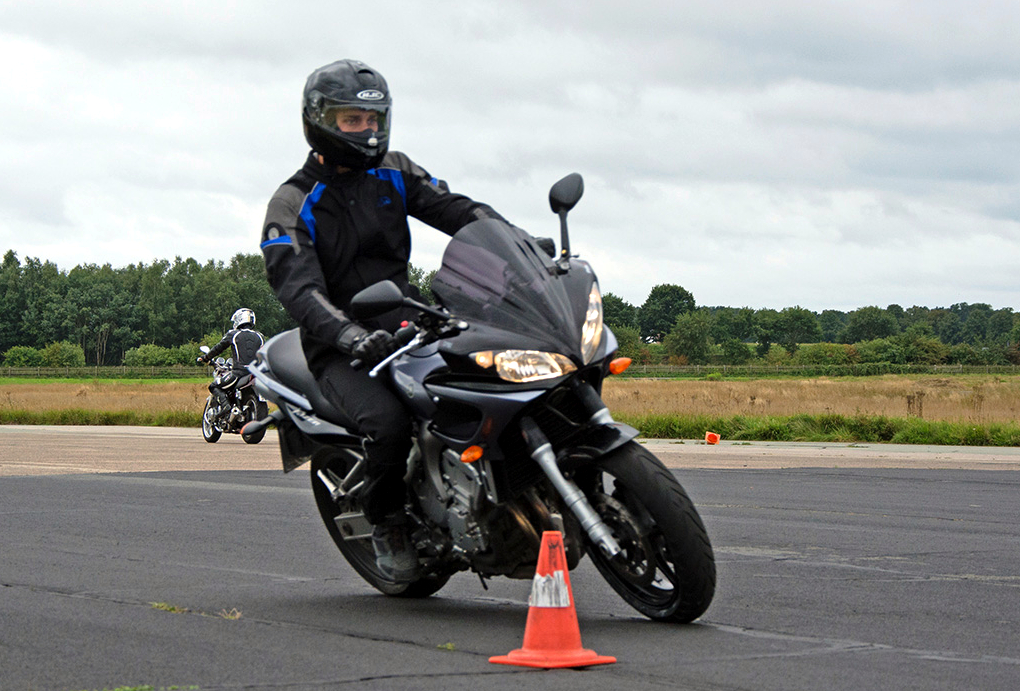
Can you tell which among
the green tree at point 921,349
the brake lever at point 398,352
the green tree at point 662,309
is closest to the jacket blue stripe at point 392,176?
the brake lever at point 398,352

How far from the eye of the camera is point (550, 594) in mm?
4621

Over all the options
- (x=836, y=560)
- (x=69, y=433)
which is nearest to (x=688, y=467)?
(x=836, y=560)

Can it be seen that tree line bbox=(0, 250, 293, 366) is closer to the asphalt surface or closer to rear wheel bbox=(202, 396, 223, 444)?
rear wheel bbox=(202, 396, 223, 444)

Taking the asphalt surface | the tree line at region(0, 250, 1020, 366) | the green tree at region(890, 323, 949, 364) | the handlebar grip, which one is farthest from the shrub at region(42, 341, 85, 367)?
the handlebar grip

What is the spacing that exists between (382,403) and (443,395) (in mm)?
432

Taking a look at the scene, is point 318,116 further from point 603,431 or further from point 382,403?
point 603,431

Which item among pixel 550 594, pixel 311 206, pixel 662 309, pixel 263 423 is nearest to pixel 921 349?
pixel 662 309

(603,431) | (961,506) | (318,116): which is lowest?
(961,506)

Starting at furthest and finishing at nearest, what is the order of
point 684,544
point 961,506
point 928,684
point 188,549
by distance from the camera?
point 961,506 < point 188,549 < point 684,544 < point 928,684

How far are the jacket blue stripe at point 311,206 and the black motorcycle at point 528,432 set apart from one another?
0.68 metres

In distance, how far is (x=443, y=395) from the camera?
16.8 ft

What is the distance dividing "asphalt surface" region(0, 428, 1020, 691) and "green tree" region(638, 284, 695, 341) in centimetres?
13542

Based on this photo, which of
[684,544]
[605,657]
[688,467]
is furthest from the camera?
[688,467]

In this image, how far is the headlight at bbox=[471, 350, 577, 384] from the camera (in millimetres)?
4859
